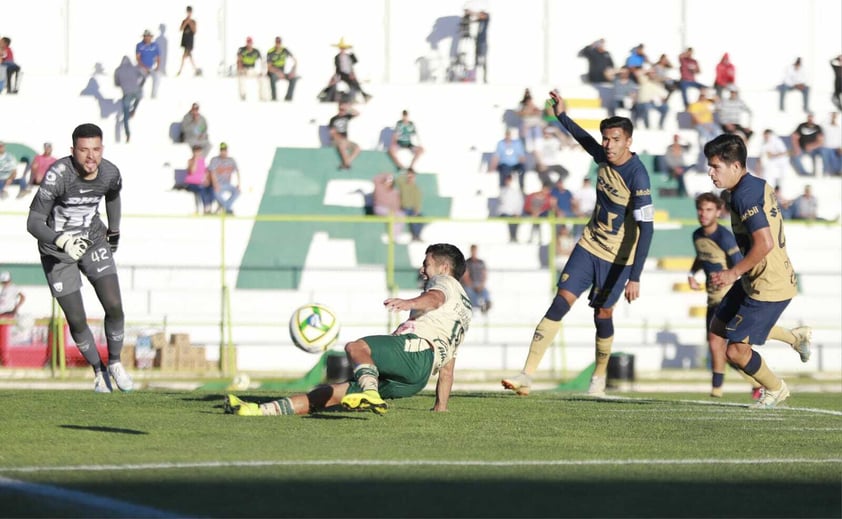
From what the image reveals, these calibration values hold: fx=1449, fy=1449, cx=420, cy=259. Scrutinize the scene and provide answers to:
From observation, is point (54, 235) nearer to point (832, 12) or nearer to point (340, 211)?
point (340, 211)

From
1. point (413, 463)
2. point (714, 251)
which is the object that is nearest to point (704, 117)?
point (714, 251)

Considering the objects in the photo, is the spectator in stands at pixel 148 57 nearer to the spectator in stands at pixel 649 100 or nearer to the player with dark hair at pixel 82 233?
the spectator in stands at pixel 649 100

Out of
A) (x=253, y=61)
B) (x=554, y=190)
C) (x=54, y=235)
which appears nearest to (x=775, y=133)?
(x=554, y=190)

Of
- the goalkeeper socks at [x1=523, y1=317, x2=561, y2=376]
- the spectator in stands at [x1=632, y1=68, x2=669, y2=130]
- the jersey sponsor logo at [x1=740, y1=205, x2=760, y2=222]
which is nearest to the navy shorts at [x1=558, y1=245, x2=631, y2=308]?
the goalkeeper socks at [x1=523, y1=317, x2=561, y2=376]

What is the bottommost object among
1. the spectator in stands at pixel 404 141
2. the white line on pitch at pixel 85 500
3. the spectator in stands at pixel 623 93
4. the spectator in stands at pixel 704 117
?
the white line on pitch at pixel 85 500

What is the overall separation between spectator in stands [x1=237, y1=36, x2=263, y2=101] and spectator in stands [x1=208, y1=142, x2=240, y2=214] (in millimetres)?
3301

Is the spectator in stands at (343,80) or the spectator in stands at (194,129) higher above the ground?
the spectator in stands at (343,80)

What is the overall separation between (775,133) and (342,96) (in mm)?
9112

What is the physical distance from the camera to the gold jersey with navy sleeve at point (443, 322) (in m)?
9.11

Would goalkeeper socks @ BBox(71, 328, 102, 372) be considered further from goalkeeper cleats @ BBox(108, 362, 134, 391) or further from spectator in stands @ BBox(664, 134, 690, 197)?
spectator in stands @ BBox(664, 134, 690, 197)

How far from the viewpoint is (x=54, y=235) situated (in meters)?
11.4

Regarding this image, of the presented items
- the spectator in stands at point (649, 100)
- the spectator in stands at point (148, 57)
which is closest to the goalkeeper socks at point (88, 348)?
the spectator in stands at point (148, 57)

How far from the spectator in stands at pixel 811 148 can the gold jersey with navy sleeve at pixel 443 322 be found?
70.2 ft

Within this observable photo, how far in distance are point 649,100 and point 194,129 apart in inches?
367
